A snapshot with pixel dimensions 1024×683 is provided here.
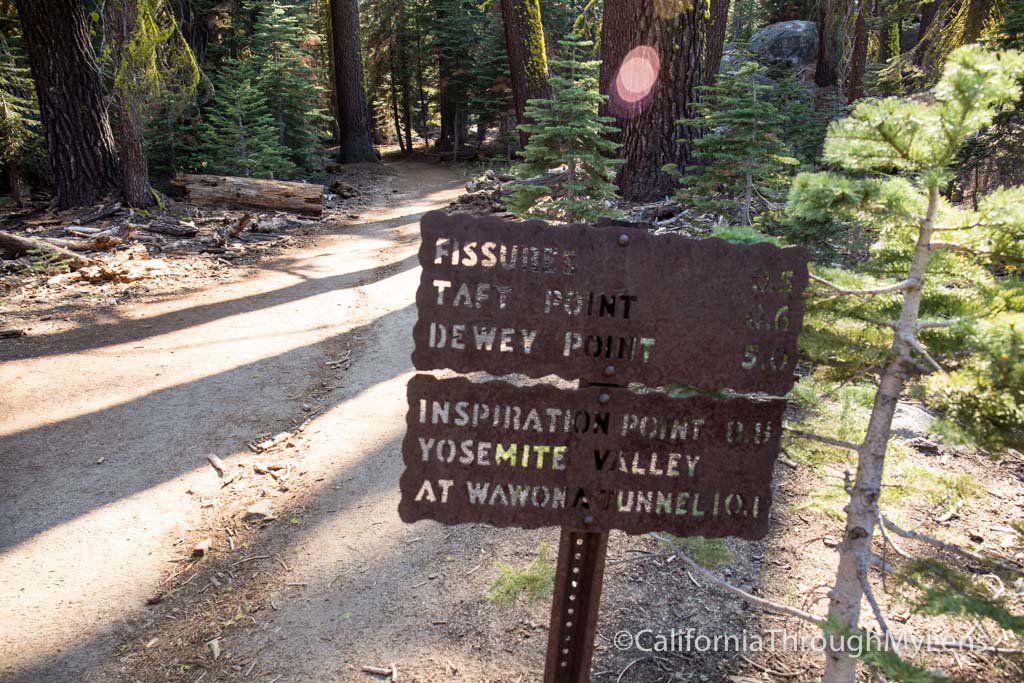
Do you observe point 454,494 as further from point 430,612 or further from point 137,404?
point 137,404

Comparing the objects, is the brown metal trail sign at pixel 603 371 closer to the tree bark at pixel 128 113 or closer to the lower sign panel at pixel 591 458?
the lower sign panel at pixel 591 458

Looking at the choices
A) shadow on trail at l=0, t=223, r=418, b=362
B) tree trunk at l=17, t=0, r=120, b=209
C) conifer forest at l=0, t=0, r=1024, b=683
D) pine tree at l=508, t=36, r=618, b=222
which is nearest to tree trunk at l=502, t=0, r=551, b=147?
conifer forest at l=0, t=0, r=1024, b=683

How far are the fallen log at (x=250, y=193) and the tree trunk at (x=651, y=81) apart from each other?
7.40 metres

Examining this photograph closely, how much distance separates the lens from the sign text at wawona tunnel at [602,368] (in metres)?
1.93

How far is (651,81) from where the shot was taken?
Result: 7754 millimetres

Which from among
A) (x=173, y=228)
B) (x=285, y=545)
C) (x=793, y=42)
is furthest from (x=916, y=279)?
(x=793, y=42)

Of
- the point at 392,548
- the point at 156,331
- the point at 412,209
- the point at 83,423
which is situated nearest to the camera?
the point at 392,548

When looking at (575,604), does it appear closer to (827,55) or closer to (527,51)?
(527,51)

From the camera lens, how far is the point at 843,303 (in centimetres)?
214

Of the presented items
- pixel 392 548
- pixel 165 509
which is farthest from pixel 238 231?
pixel 392 548

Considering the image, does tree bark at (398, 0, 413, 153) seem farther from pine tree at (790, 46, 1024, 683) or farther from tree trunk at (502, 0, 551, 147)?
pine tree at (790, 46, 1024, 683)

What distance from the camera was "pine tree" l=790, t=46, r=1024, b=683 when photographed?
1.70 m

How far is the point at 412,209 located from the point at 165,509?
454 inches

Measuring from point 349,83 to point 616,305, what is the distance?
22019 millimetres
